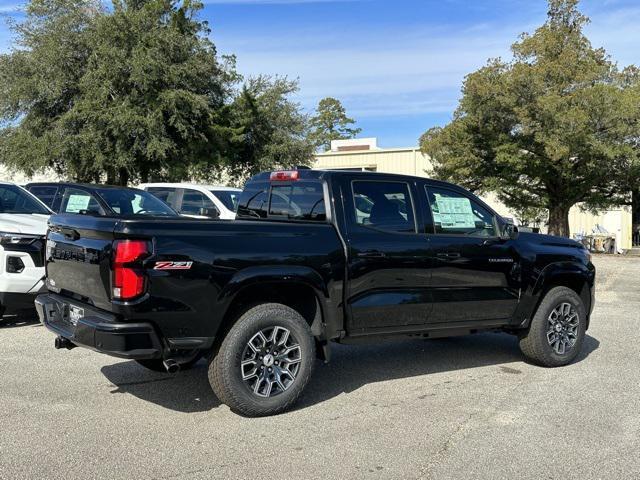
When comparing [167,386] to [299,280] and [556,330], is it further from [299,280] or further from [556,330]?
[556,330]

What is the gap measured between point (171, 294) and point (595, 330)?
6.64 meters

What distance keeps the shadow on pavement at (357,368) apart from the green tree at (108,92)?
1521cm

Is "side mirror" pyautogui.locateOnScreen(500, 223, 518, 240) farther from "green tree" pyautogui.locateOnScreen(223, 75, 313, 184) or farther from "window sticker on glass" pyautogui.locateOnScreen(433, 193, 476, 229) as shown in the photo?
"green tree" pyautogui.locateOnScreen(223, 75, 313, 184)

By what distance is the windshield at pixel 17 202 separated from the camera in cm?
835

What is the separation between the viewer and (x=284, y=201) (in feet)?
19.3

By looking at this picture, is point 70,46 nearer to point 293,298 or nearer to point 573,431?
Result: point 293,298

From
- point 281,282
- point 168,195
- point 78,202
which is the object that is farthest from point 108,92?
point 281,282

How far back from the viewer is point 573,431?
4.69 m

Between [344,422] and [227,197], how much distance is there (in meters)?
8.36

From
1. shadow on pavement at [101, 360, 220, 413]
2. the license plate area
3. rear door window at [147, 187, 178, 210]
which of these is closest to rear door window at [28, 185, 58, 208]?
rear door window at [147, 187, 178, 210]

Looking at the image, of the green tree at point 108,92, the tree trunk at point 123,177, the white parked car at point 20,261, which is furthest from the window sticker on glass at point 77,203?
the tree trunk at point 123,177

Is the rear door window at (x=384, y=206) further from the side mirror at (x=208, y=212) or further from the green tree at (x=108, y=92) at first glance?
the green tree at (x=108, y=92)

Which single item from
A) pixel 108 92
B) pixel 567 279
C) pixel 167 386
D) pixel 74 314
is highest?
pixel 108 92

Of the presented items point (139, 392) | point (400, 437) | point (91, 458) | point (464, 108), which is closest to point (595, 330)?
point (400, 437)
